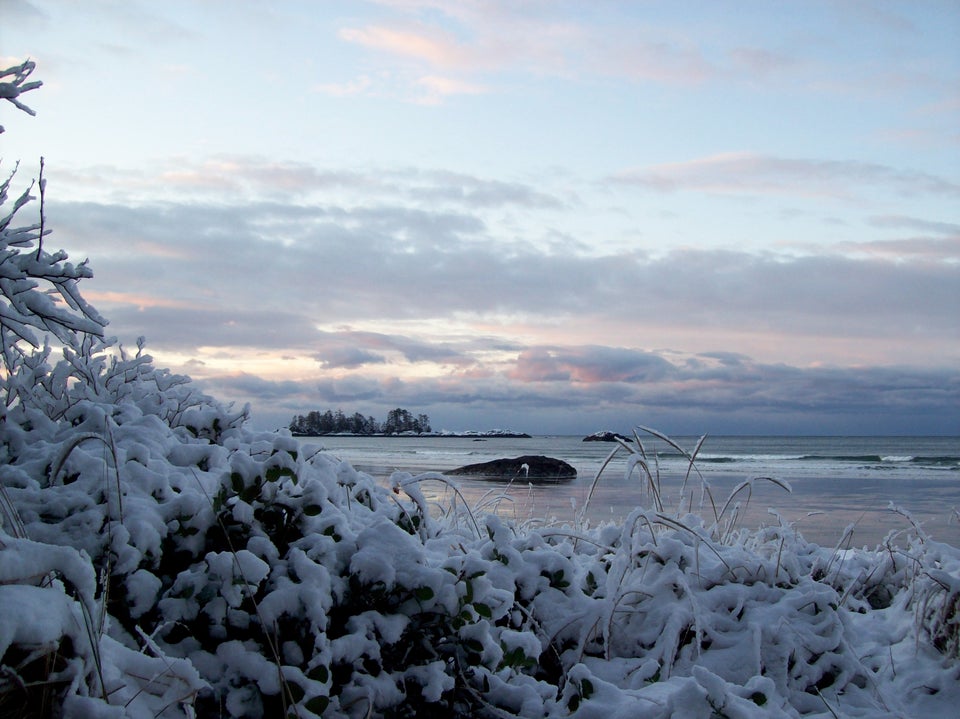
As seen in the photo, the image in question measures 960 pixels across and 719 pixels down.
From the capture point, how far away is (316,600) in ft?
7.22

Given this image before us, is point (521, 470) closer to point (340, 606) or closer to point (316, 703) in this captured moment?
point (340, 606)

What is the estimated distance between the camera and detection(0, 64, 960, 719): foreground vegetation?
1.77 meters

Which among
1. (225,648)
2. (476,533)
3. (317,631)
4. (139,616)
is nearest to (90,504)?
(139,616)

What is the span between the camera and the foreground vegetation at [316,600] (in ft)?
5.81

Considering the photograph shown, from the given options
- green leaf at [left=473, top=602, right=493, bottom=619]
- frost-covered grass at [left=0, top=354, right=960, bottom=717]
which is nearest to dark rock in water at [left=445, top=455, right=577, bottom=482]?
frost-covered grass at [left=0, top=354, right=960, bottom=717]

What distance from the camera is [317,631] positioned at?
2.20 meters

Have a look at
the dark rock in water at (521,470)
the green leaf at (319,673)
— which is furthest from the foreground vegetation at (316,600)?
the dark rock in water at (521,470)

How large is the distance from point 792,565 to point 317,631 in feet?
8.00

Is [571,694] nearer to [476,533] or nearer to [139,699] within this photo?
[139,699]

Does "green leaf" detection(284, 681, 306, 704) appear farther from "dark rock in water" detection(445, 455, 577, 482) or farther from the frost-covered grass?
"dark rock in water" detection(445, 455, 577, 482)

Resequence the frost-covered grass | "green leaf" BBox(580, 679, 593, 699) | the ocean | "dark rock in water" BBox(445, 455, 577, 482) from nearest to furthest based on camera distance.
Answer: the frost-covered grass → "green leaf" BBox(580, 679, 593, 699) → the ocean → "dark rock in water" BBox(445, 455, 577, 482)

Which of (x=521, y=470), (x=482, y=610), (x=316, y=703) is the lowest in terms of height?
(x=521, y=470)

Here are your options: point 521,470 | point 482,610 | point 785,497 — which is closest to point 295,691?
point 482,610

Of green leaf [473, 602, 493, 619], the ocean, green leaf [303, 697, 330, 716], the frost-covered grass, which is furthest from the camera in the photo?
the ocean
